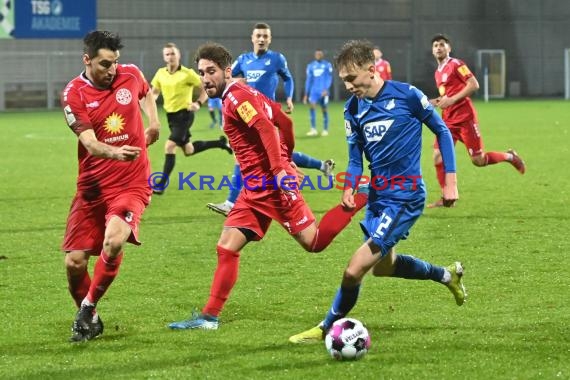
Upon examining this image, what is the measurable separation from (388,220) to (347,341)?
2.69 feet

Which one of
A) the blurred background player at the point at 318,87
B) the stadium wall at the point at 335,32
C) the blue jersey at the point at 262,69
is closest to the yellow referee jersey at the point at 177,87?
the blue jersey at the point at 262,69

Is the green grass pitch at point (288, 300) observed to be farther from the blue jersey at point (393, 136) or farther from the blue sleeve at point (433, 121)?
the blue sleeve at point (433, 121)

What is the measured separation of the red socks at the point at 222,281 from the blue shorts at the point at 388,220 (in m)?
0.97

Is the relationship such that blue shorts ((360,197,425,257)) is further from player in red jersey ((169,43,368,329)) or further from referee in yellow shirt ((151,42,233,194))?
referee in yellow shirt ((151,42,233,194))

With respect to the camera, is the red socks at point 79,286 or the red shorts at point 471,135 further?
the red shorts at point 471,135

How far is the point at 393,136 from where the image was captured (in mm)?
6723

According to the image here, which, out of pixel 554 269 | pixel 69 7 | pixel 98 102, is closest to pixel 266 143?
pixel 98 102

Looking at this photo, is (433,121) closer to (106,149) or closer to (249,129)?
(249,129)

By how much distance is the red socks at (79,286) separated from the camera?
23.6 ft

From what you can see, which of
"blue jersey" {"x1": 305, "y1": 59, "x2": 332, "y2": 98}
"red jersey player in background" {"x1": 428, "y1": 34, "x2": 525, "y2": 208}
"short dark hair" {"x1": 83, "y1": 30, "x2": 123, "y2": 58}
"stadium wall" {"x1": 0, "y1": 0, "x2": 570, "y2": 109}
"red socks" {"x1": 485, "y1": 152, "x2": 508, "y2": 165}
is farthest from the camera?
"stadium wall" {"x1": 0, "y1": 0, "x2": 570, "y2": 109}

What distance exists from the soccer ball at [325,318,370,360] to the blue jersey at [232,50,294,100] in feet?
29.6

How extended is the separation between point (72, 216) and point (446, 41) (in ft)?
24.8

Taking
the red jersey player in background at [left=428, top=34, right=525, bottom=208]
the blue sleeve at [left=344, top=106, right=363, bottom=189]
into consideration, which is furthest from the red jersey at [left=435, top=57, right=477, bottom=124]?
the blue sleeve at [left=344, top=106, right=363, bottom=189]

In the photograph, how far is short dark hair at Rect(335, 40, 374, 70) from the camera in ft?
21.6
